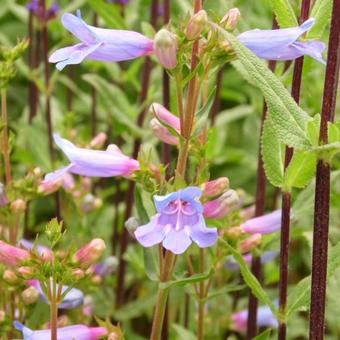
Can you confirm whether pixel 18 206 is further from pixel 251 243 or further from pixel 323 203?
pixel 323 203

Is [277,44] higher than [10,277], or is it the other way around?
[277,44]

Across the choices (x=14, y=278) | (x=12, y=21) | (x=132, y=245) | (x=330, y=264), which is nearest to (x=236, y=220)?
(x=330, y=264)

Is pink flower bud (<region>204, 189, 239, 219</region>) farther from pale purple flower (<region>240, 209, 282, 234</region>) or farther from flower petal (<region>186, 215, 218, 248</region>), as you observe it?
pale purple flower (<region>240, 209, 282, 234</region>)

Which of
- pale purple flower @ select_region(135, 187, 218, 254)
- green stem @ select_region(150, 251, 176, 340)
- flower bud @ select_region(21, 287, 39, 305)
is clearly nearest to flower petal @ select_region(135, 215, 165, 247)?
pale purple flower @ select_region(135, 187, 218, 254)

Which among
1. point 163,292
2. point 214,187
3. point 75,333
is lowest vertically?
point 75,333

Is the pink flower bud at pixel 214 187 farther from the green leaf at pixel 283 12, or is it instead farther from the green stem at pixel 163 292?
the green leaf at pixel 283 12

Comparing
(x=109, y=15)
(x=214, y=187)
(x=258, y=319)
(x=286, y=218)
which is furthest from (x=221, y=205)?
(x=109, y=15)
